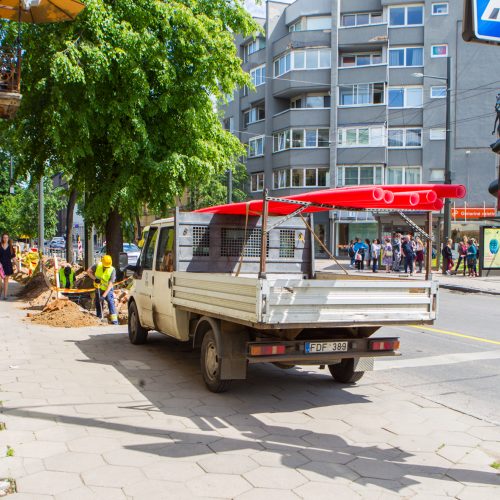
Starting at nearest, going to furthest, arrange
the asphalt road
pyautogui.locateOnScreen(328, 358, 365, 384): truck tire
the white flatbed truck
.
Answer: the white flatbed truck, the asphalt road, pyautogui.locateOnScreen(328, 358, 365, 384): truck tire

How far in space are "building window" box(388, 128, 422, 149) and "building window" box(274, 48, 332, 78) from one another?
698cm

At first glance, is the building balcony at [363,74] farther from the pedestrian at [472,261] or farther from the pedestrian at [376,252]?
the pedestrian at [472,261]

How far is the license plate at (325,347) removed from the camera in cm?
620

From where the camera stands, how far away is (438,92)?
44.2 meters

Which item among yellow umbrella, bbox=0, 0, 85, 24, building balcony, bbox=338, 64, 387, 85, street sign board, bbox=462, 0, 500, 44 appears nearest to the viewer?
street sign board, bbox=462, 0, 500, 44

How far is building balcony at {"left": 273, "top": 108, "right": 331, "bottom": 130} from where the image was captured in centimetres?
4572

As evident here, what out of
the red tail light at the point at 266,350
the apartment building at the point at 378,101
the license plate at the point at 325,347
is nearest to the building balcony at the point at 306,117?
the apartment building at the point at 378,101

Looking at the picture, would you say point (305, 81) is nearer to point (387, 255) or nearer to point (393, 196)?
point (387, 255)

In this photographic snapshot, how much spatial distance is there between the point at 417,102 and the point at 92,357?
4049 centimetres

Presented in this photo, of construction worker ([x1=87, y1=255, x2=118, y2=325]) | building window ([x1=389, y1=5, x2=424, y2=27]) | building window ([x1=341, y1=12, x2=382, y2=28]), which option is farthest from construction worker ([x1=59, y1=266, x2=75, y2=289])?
building window ([x1=389, y1=5, x2=424, y2=27])

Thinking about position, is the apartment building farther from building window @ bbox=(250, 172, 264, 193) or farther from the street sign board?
the street sign board

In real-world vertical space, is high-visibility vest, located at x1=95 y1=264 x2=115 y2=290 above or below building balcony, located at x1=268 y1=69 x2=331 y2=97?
below

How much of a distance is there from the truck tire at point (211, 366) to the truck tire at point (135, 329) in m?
2.97

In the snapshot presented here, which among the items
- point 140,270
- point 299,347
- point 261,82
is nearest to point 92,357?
point 140,270
